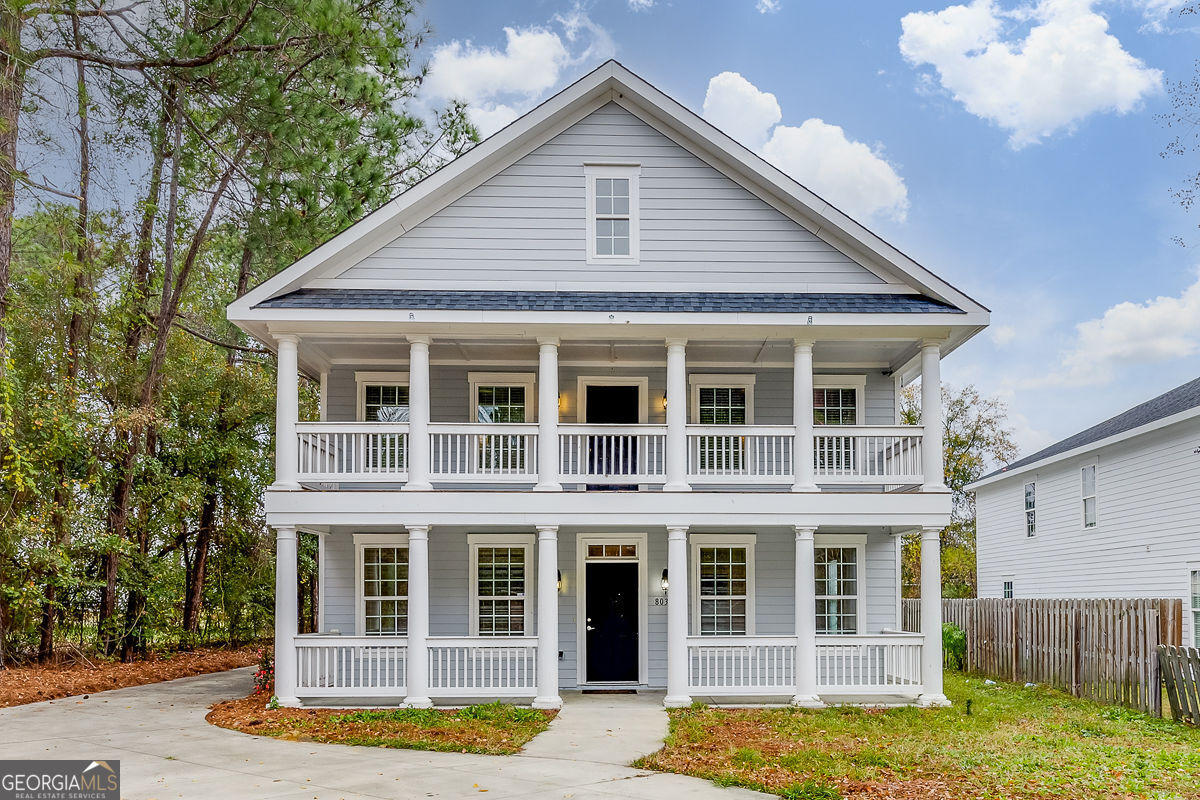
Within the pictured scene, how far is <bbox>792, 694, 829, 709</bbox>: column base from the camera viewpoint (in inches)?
515

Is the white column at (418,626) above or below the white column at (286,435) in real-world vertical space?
below

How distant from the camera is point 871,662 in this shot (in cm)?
1380

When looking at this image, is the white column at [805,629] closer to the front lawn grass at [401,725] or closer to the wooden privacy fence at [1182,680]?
the front lawn grass at [401,725]

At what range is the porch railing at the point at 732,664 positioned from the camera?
13266 mm

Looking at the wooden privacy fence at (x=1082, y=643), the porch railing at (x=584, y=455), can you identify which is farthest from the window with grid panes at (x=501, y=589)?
the wooden privacy fence at (x=1082, y=643)

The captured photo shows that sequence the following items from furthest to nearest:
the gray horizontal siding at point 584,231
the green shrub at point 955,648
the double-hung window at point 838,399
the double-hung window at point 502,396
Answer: the green shrub at point 955,648, the double-hung window at point 838,399, the double-hung window at point 502,396, the gray horizontal siding at point 584,231

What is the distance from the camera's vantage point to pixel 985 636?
61.9 feet

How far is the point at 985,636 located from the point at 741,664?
7676 mm

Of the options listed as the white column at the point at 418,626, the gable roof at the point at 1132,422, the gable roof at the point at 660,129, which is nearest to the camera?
the white column at the point at 418,626

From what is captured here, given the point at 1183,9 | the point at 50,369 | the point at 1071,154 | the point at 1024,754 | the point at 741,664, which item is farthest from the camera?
the point at 1071,154

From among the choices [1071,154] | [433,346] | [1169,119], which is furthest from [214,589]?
[1071,154]

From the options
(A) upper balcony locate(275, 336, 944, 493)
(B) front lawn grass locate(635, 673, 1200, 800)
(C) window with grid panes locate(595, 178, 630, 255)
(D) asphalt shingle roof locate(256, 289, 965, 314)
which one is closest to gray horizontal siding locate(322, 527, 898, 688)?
(A) upper balcony locate(275, 336, 944, 493)

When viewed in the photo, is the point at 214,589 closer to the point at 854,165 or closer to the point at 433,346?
the point at 433,346

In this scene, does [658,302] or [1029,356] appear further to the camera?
[1029,356]
